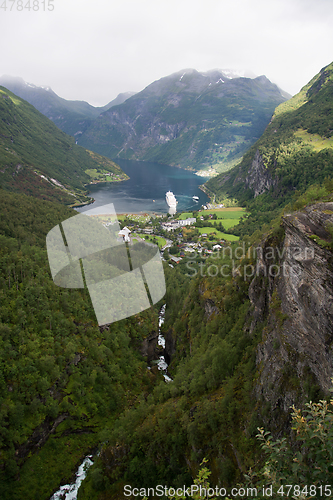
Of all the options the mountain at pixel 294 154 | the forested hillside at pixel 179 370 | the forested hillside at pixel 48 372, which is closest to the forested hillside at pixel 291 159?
the mountain at pixel 294 154

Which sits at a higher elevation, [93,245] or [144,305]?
[93,245]

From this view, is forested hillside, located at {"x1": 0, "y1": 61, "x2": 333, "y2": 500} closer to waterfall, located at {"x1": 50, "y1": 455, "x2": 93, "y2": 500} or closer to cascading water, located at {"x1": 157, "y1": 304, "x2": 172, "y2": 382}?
waterfall, located at {"x1": 50, "y1": 455, "x2": 93, "y2": 500}

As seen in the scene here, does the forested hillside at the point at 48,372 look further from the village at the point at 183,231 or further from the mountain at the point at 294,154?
the mountain at the point at 294,154

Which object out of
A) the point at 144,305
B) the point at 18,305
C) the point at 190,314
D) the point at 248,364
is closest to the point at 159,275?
the point at 144,305

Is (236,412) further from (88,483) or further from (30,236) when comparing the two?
(30,236)

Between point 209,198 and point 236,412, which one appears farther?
point 209,198

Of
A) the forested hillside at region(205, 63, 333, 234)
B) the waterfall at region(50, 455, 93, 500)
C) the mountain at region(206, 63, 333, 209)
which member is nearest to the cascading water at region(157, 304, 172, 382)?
the waterfall at region(50, 455, 93, 500)
